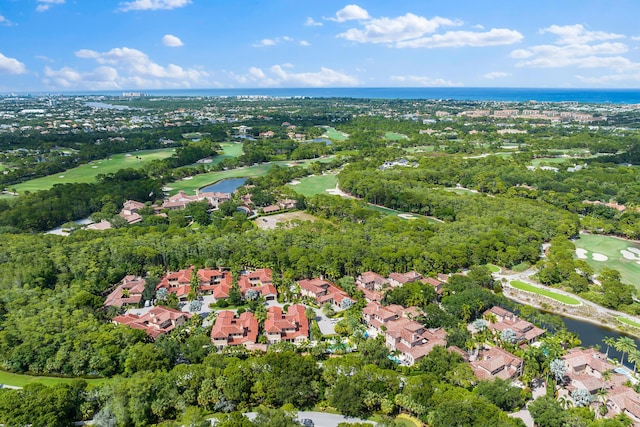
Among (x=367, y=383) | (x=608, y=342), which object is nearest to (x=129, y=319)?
(x=367, y=383)

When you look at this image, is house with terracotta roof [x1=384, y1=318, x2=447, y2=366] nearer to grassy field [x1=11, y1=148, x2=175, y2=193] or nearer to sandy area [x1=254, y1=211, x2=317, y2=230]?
sandy area [x1=254, y1=211, x2=317, y2=230]

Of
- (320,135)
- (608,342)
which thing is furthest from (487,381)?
(320,135)

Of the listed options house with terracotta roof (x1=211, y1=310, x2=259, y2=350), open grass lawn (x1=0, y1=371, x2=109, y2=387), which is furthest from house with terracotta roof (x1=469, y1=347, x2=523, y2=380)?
open grass lawn (x1=0, y1=371, x2=109, y2=387)

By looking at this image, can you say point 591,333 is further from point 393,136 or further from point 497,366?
point 393,136

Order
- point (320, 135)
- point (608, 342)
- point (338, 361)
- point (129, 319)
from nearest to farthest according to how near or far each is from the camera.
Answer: point (338, 361)
point (608, 342)
point (129, 319)
point (320, 135)

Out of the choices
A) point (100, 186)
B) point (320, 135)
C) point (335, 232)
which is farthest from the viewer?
point (320, 135)

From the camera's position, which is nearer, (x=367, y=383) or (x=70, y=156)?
(x=367, y=383)

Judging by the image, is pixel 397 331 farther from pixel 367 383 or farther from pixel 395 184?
pixel 395 184

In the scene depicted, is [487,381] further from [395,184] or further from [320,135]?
[320,135]
